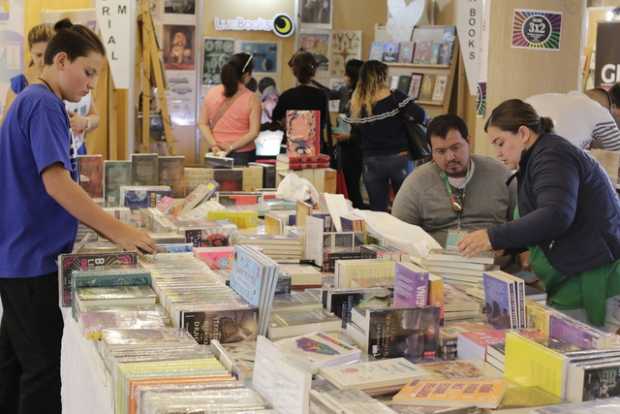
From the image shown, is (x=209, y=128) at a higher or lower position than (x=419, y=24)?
lower

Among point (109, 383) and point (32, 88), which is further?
point (32, 88)

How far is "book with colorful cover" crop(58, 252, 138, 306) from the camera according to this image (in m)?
3.04

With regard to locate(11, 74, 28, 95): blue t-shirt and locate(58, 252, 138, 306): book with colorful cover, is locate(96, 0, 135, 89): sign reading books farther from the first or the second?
locate(58, 252, 138, 306): book with colorful cover

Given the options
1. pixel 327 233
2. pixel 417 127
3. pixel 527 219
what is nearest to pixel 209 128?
pixel 417 127

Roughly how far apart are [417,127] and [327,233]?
354cm

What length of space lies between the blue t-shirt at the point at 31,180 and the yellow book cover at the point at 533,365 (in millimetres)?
1669

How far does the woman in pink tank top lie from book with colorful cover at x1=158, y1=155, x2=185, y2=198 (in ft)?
5.37

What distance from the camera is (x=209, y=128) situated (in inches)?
279

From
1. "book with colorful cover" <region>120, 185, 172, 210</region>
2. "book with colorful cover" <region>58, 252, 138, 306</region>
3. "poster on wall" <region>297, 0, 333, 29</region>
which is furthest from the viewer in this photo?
→ "poster on wall" <region>297, 0, 333, 29</region>

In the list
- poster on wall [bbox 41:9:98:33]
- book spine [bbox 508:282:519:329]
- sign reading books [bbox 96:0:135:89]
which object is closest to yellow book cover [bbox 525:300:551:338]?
book spine [bbox 508:282:519:329]

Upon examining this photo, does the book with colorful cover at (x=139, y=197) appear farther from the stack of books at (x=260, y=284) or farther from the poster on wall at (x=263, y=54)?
the poster on wall at (x=263, y=54)

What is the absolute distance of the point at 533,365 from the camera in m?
2.24

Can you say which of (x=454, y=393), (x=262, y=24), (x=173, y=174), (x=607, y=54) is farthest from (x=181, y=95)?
(x=454, y=393)

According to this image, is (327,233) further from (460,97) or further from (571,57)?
(460,97)
